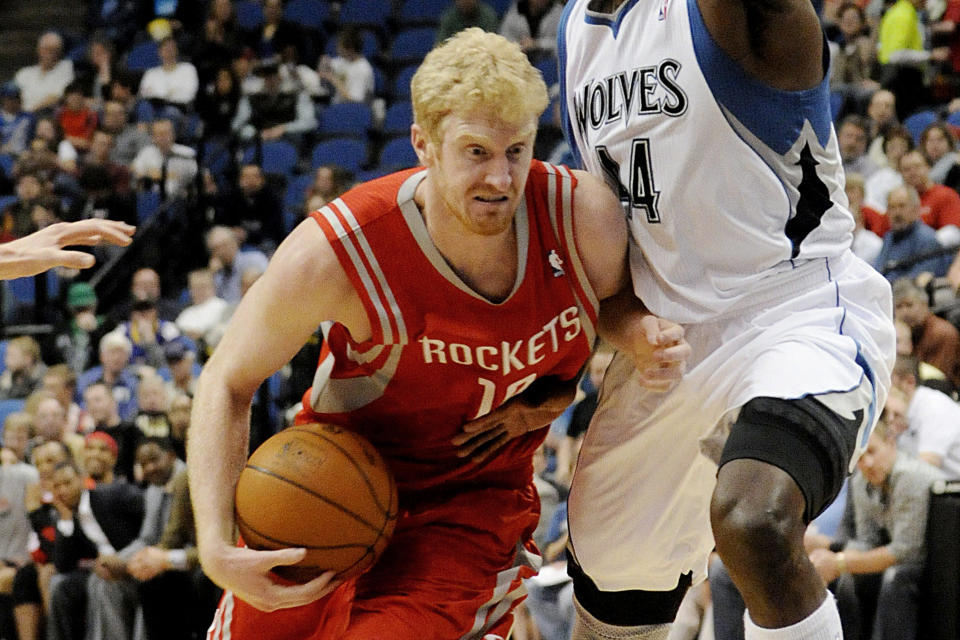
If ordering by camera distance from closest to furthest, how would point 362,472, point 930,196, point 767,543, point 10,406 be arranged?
point 767,543, point 362,472, point 930,196, point 10,406

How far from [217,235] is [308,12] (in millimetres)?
3757

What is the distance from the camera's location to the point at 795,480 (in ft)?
9.25

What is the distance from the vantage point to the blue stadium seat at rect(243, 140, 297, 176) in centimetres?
1128

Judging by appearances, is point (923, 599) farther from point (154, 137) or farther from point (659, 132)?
point (154, 137)

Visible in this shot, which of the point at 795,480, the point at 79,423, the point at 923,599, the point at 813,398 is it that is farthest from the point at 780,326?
the point at 79,423

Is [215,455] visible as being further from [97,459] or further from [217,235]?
[217,235]

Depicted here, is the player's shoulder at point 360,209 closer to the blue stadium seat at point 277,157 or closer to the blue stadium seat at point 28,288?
the blue stadium seat at point 28,288

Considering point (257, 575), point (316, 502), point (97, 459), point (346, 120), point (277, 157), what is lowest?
point (97, 459)

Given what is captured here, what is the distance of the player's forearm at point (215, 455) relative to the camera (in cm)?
305

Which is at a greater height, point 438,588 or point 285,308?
point 285,308

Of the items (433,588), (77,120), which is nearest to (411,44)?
(77,120)

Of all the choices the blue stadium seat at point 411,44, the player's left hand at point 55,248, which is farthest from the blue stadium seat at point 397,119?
the player's left hand at point 55,248

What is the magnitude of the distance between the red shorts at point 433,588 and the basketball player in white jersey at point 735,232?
449 millimetres

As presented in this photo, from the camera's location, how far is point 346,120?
1140 centimetres
